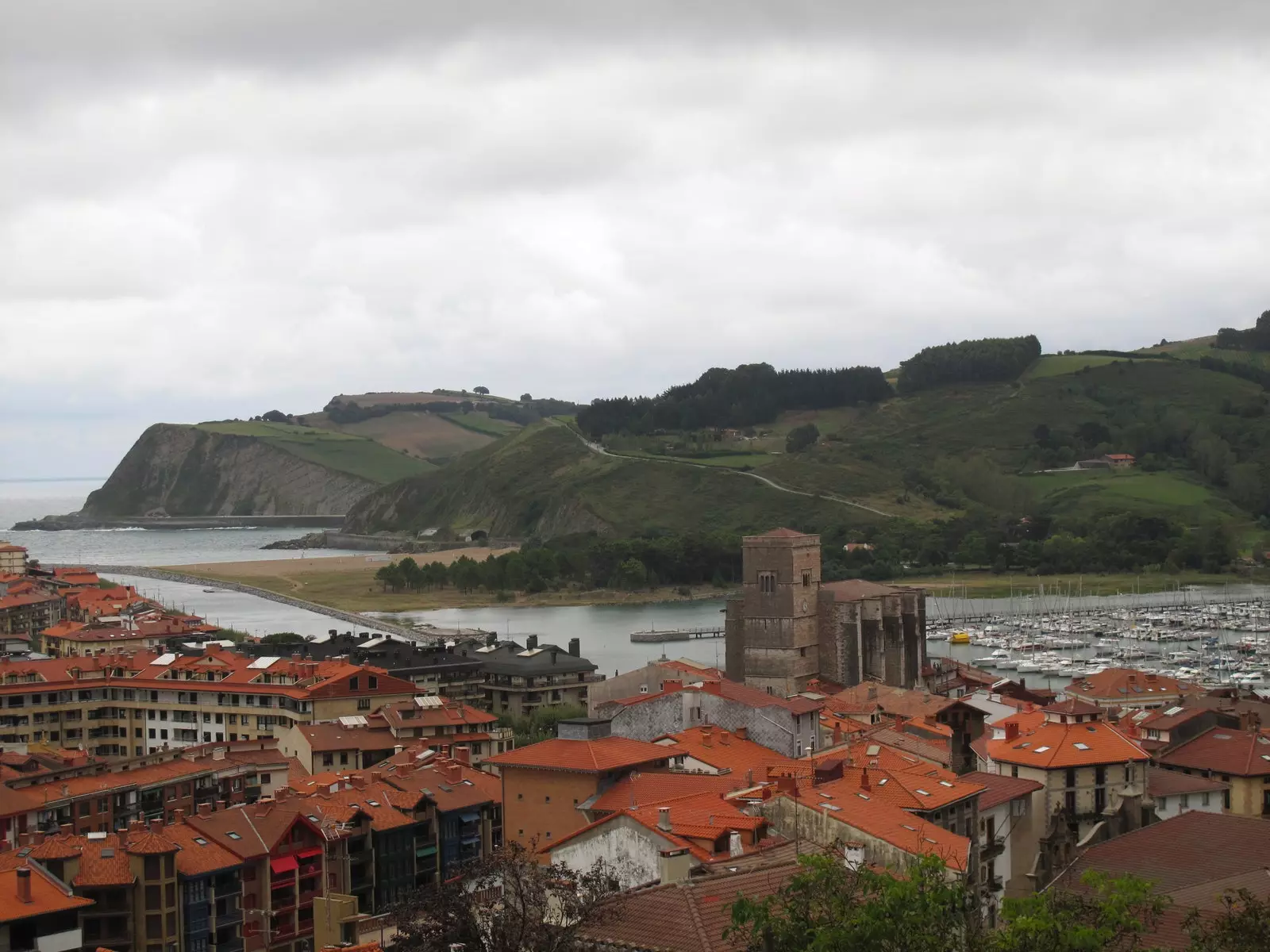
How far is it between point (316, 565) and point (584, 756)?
449 feet

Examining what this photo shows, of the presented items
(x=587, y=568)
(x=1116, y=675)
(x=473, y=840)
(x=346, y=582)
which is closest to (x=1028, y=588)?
(x=587, y=568)

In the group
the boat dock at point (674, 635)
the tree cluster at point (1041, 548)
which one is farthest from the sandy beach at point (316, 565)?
the boat dock at point (674, 635)

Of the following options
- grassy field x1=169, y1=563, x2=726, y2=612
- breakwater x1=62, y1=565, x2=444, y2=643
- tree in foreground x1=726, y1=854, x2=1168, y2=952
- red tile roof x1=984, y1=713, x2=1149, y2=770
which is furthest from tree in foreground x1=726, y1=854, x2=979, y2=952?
grassy field x1=169, y1=563, x2=726, y2=612

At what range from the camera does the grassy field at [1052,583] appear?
113562mm

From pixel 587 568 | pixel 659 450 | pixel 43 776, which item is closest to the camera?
pixel 43 776

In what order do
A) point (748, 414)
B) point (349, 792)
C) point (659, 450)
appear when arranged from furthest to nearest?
point (748, 414) < point (659, 450) < point (349, 792)

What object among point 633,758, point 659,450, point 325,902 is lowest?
point 325,902

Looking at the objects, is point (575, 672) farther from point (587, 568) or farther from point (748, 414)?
point (748, 414)

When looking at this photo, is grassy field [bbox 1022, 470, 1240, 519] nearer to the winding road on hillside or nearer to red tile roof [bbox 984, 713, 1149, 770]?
the winding road on hillside

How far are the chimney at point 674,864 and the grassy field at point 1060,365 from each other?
581 ft

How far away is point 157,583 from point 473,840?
11234 cm

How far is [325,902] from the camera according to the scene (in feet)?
83.9

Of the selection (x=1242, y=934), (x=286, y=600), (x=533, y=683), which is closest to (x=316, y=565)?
(x=286, y=600)

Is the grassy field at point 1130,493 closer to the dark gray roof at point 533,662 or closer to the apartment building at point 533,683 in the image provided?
the dark gray roof at point 533,662
